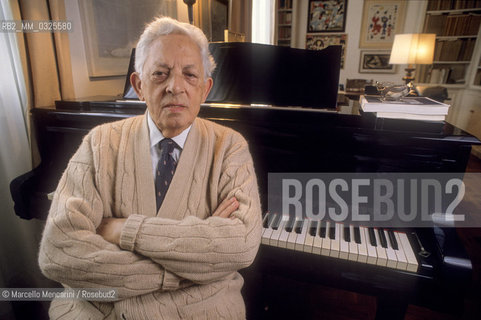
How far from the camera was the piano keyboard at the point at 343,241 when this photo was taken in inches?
38.7

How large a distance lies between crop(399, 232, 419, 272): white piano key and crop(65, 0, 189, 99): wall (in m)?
1.87

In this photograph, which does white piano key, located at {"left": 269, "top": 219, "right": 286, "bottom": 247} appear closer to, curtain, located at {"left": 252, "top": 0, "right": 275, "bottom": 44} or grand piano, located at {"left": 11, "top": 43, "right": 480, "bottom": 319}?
grand piano, located at {"left": 11, "top": 43, "right": 480, "bottom": 319}

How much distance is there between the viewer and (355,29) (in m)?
5.65

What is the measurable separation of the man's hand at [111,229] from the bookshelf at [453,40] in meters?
6.05

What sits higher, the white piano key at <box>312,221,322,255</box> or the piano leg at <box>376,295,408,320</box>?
the white piano key at <box>312,221,322,255</box>

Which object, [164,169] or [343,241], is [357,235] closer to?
[343,241]

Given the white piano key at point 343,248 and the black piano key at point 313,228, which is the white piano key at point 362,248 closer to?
the white piano key at point 343,248

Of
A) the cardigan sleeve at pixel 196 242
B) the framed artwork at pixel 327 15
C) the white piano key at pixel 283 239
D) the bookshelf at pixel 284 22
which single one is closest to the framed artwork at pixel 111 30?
the cardigan sleeve at pixel 196 242

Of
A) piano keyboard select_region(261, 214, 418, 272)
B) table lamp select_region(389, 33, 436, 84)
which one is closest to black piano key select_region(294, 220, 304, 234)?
piano keyboard select_region(261, 214, 418, 272)

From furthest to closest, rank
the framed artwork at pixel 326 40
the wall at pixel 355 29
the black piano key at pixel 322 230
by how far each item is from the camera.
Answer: the framed artwork at pixel 326 40, the wall at pixel 355 29, the black piano key at pixel 322 230

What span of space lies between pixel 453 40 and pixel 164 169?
610 centimetres

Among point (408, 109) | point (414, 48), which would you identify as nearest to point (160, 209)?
point (408, 109)

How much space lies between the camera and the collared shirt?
89 centimetres

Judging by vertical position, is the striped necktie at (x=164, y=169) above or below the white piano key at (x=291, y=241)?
above
